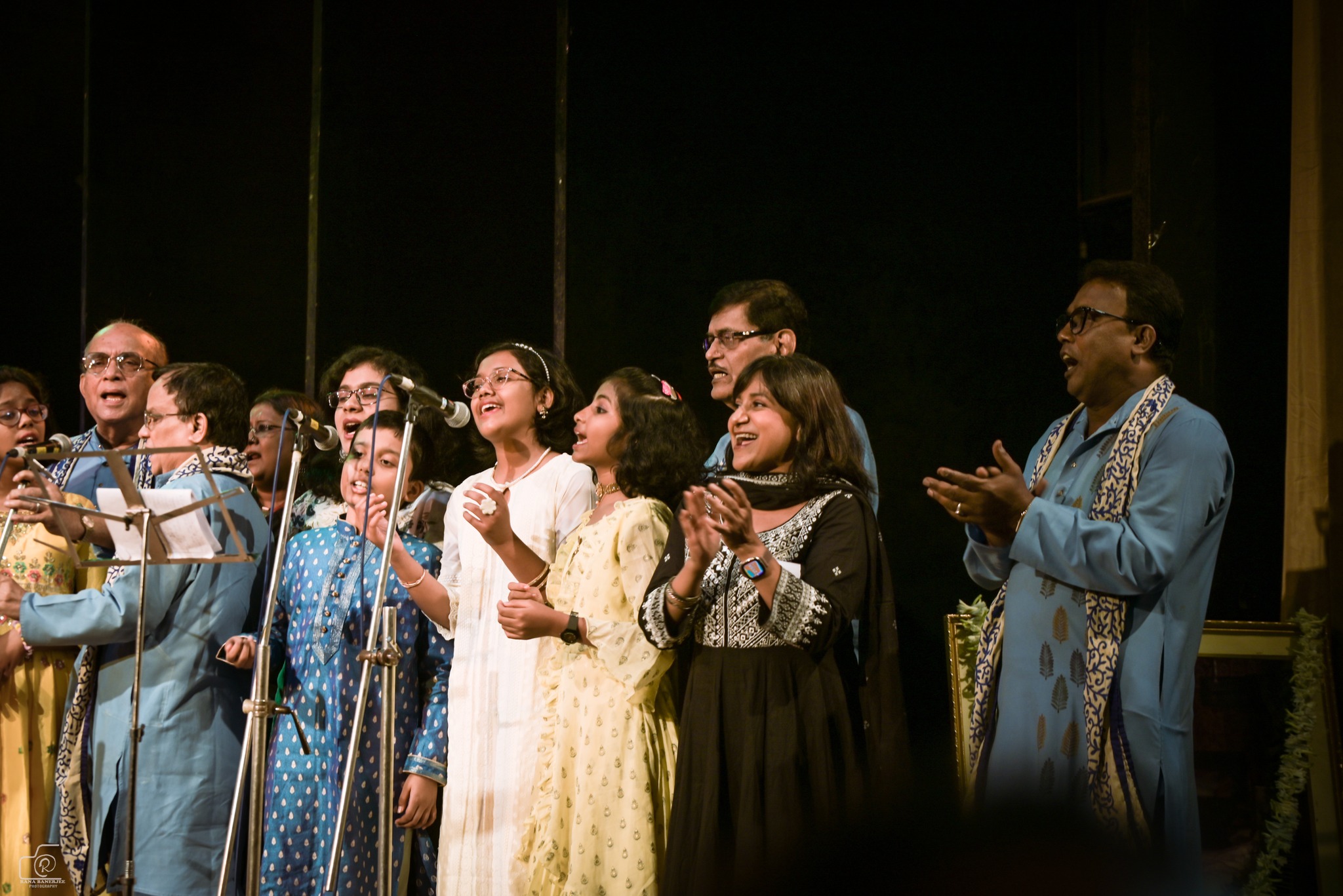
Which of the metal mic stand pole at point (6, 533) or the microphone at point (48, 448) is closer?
the microphone at point (48, 448)

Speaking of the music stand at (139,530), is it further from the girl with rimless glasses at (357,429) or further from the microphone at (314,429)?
the girl with rimless glasses at (357,429)

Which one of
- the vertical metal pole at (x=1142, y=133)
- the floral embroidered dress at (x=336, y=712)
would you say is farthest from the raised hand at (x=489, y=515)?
the vertical metal pole at (x=1142, y=133)

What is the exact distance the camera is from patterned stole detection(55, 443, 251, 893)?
3444 millimetres

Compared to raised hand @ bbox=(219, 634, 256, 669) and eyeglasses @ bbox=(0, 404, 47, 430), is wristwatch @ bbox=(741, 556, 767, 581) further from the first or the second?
eyeglasses @ bbox=(0, 404, 47, 430)

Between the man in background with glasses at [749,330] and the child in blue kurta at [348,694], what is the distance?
1.01 meters

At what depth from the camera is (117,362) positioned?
14.0 feet

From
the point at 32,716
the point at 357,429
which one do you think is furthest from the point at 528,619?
the point at 32,716

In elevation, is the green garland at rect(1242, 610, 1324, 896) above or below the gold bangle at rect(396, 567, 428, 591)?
below

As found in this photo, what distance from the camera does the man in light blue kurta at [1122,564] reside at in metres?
2.36

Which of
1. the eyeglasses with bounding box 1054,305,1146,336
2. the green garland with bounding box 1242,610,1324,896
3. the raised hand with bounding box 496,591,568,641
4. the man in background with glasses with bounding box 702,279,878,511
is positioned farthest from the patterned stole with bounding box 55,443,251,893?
the green garland with bounding box 1242,610,1324,896

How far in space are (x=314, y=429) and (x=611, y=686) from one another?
101 cm

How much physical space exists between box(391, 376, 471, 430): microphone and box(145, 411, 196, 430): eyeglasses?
1.19m

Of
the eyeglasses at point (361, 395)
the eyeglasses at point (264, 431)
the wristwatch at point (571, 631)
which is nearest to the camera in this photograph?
the wristwatch at point (571, 631)

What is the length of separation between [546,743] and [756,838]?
2.49ft
